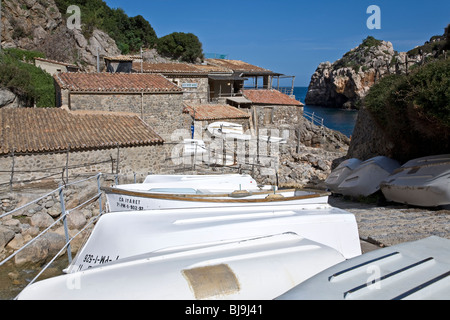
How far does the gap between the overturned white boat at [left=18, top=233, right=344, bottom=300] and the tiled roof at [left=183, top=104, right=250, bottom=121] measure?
20.0 metres

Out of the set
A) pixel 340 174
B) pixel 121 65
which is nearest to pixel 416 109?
pixel 340 174

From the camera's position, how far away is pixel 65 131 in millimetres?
14406

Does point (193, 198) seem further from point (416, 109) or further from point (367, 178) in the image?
point (367, 178)

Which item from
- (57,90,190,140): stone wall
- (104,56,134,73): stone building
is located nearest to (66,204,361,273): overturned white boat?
(57,90,190,140): stone wall

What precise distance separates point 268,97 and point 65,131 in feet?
76.5

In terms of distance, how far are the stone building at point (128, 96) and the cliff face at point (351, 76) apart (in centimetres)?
6167

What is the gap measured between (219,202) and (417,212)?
4.99 metres

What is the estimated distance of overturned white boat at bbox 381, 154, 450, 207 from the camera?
315 inches

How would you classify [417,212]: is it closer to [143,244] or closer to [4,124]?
[143,244]

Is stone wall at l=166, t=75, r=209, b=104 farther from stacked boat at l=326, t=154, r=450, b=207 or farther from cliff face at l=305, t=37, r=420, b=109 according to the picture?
cliff face at l=305, t=37, r=420, b=109

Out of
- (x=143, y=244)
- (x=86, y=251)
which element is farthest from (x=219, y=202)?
(x=86, y=251)
